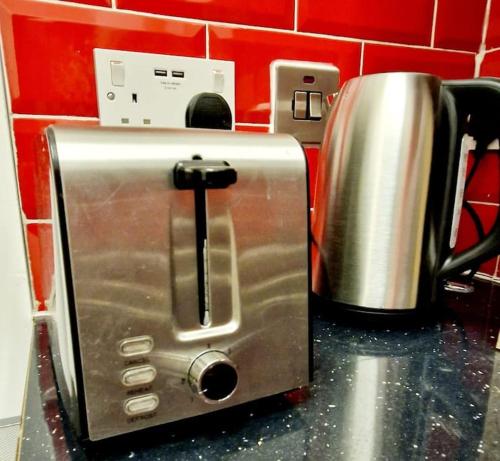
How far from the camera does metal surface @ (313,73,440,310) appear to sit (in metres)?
0.47

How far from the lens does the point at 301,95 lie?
66 cm

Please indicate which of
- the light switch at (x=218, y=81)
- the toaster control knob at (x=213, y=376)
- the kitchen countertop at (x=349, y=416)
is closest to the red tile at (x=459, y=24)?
the light switch at (x=218, y=81)

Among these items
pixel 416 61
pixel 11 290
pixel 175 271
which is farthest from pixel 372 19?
pixel 11 290

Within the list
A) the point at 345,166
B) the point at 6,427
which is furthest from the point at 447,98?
the point at 6,427

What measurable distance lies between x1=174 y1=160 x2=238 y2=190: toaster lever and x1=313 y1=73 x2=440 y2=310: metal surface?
0.79ft

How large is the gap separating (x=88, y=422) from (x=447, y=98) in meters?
0.50

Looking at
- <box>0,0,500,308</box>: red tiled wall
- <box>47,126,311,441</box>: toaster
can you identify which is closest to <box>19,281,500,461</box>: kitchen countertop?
<box>47,126,311,441</box>: toaster

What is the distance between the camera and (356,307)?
0.50m

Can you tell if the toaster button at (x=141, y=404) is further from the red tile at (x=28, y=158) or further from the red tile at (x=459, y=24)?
the red tile at (x=459, y=24)

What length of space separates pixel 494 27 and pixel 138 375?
0.88 meters

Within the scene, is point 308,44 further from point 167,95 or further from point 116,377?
point 116,377

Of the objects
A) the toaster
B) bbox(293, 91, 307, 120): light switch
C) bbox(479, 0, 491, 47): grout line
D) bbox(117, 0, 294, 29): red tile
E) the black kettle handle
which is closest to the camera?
the toaster

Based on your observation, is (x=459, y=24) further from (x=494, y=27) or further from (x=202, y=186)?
(x=202, y=186)

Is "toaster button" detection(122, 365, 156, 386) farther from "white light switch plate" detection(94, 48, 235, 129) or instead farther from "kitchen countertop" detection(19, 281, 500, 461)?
"white light switch plate" detection(94, 48, 235, 129)
